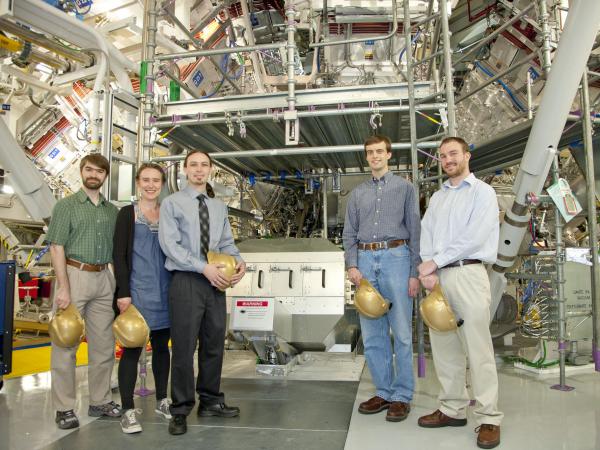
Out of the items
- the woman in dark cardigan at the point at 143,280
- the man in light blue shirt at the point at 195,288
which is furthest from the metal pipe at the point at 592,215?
the woman in dark cardigan at the point at 143,280

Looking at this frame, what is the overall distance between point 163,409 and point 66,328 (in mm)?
910

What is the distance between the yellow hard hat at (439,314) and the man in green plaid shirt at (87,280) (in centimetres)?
223

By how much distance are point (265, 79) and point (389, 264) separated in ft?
12.2

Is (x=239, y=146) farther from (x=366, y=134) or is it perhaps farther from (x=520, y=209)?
(x=520, y=209)

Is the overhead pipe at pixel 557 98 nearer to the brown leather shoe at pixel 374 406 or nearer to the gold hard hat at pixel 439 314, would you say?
the gold hard hat at pixel 439 314

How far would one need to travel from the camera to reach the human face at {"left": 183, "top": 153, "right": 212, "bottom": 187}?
3242 mm

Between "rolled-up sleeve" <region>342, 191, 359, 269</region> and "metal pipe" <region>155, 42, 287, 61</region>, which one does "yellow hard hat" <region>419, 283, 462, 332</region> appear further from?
"metal pipe" <region>155, 42, 287, 61</region>

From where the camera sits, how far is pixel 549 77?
360cm

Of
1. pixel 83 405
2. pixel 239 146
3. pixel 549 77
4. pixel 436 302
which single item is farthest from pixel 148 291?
pixel 549 77

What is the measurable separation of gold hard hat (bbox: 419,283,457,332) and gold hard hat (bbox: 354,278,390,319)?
43 cm

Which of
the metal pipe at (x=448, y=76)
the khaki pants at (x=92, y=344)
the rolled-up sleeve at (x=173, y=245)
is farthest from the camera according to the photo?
the metal pipe at (x=448, y=76)

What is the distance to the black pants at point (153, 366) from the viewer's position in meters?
3.16

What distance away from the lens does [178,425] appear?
2998mm

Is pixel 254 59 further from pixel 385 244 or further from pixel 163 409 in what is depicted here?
pixel 163 409
